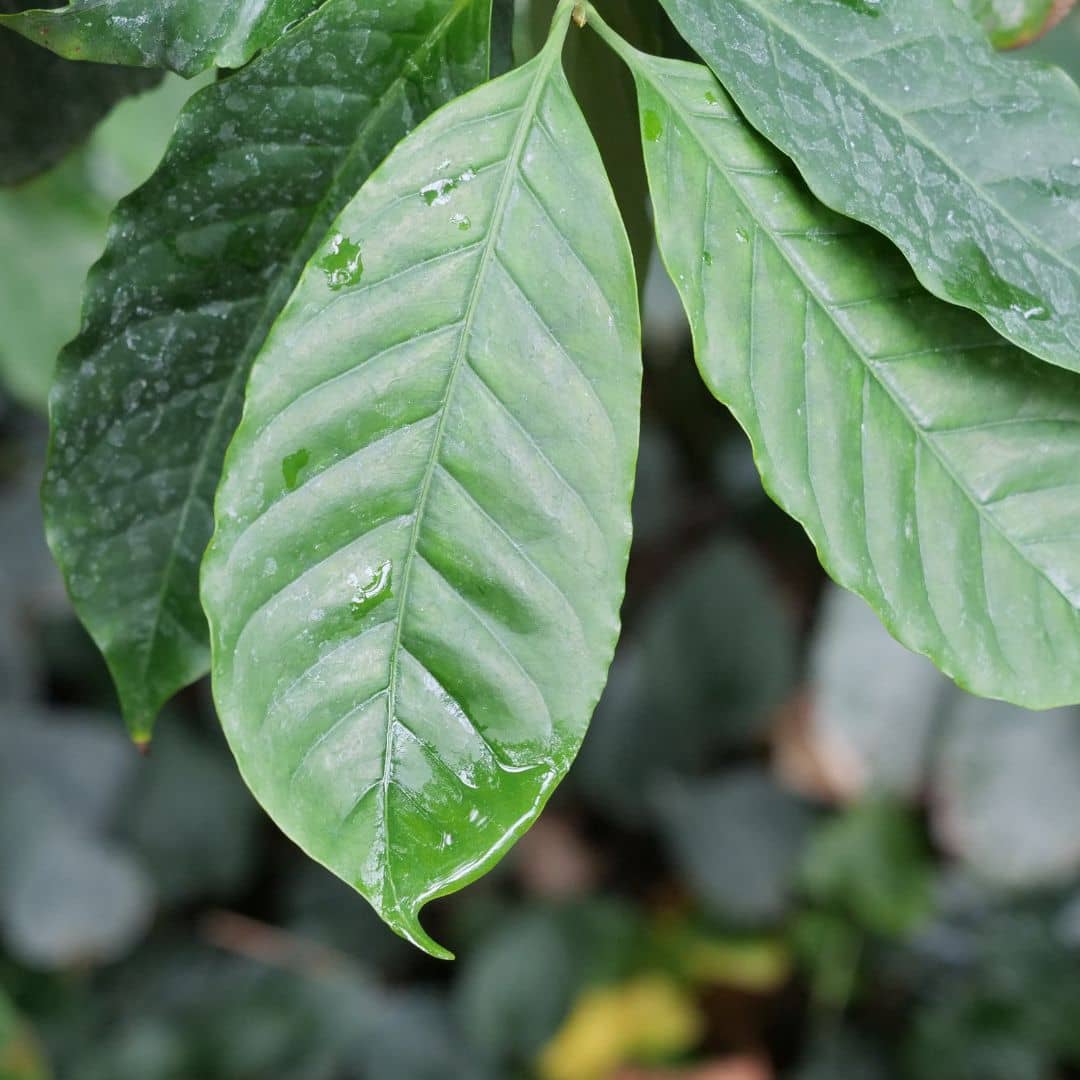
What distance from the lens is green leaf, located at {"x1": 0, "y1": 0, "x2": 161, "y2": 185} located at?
1.93 ft

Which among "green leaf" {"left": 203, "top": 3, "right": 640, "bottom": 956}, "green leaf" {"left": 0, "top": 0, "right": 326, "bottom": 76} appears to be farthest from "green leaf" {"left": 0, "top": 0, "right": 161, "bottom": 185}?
"green leaf" {"left": 203, "top": 3, "right": 640, "bottom": 956}

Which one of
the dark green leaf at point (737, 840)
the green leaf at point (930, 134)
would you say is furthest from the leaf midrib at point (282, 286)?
the dark green leaf at point (737, 840)

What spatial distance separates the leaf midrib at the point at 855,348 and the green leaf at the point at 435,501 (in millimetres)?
43

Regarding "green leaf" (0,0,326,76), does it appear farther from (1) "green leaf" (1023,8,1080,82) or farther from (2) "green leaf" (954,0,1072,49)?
(1) "green leaf" (1023,8,1080,82)

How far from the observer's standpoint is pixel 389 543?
438mm

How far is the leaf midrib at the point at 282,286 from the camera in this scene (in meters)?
0.47

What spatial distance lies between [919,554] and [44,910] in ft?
6.42

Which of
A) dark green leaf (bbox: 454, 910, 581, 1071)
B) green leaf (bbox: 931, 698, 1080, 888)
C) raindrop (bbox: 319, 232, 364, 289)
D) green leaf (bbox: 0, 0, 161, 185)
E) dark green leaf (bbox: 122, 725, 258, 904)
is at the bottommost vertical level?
green leaf (bbox: 931, 698, 1080, 888)

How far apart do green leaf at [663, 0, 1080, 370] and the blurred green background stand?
1.52 m

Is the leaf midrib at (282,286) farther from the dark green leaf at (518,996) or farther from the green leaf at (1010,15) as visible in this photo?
the dark green leaf at (518,996)

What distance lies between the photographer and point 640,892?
8.00 feet

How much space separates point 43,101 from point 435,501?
34 centimetres

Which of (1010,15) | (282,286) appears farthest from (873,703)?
(282,286)

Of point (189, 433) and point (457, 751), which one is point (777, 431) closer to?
point (457, 751)
